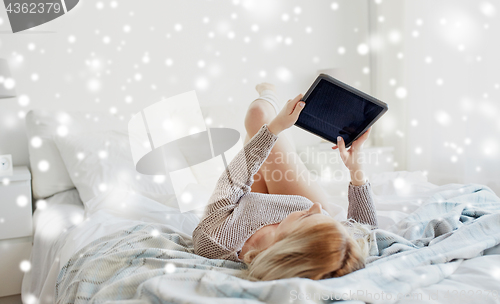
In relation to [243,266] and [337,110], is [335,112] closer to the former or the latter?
[337,110]

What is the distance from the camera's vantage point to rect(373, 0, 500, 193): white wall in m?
1.98

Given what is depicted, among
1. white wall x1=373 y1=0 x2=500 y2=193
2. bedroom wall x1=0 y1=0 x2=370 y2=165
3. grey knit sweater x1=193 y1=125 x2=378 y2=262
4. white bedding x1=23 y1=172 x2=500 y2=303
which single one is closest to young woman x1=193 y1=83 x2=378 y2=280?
grey knit sweater x1=193 y1=125 x2=378 y2=262

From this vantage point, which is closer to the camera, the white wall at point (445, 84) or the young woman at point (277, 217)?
the young woman at point (277, 217)

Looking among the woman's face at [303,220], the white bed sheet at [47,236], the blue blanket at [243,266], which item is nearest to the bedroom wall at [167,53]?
the white bed sheet at [47,236]

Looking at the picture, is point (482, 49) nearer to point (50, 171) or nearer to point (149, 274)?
point (149, 274)

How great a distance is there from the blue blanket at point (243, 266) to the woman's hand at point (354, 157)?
0.58 ft

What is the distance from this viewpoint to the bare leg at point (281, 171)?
4.16ft

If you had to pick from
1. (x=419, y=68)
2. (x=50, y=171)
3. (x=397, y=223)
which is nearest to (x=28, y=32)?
(x=50, y=171)

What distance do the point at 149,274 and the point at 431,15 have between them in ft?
7.72

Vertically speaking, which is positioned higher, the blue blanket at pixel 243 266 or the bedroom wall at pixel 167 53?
the bedroom wall at pixel 167 53

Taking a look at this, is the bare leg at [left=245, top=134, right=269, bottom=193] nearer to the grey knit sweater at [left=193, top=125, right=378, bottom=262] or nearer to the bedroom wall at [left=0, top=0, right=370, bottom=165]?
the grey knit sweater at [left=193, top=125, right=378, bottom=262]

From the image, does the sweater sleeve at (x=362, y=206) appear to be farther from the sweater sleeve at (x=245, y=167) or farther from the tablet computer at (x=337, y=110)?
the sweater sleeve at (x=245, y=167)

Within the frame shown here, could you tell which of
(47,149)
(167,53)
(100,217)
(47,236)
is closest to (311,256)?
(100,217)

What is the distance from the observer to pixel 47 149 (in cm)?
161
